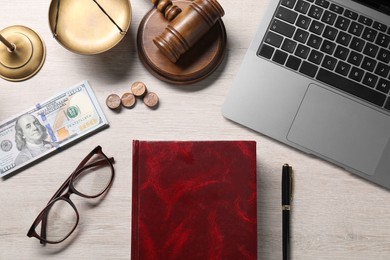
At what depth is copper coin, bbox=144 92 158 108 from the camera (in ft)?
3.02

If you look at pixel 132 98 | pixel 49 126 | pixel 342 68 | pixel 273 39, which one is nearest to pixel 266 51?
pixel 273 39

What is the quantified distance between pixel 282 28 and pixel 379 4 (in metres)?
0.16

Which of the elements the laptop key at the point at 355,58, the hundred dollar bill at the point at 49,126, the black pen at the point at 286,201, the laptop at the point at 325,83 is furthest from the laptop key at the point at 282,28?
the hundred dollar bill at the point at 49,126

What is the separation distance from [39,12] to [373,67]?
56 cm

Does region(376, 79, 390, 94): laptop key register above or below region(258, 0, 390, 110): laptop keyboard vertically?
below

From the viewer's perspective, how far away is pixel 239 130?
92 centimetres

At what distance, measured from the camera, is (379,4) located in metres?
0.90

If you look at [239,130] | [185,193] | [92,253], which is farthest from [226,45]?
[92,253]

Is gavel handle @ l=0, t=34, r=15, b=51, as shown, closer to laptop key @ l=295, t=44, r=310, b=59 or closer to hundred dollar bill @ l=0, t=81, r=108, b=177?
hundred dollar bill @ l=0, t=81, r=108, b=177

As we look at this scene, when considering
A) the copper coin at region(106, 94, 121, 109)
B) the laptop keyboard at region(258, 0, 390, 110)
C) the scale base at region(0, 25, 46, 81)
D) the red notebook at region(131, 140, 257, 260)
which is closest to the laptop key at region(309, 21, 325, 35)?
the laptop keyboard at region(258, 0, 390, 110)

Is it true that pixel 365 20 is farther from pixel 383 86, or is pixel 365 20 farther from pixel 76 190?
pixel 76 190

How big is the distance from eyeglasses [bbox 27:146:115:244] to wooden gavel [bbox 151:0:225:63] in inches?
7.8

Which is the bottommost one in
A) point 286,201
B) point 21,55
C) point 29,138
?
point 286,201

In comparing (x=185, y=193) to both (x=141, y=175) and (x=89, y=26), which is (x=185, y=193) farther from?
(x=89, y=26)
